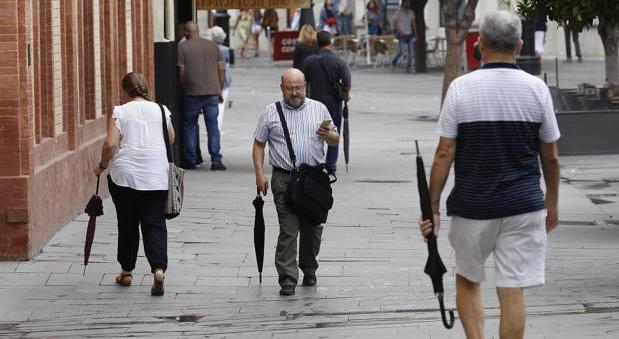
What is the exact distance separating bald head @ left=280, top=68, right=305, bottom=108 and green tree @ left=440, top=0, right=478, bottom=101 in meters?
14.6

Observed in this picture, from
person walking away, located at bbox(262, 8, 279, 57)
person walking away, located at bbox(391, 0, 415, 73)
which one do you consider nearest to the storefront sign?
person walking away, located at bbox(391, 0, 415, 73)

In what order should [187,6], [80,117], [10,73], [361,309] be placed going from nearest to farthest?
[361,309] → [10,73] → [80,117] → [187,6]

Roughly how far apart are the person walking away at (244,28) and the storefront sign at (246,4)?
2654 cm

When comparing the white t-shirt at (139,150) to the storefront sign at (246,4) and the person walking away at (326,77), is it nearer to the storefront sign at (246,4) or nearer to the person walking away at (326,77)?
the person walking away at (326,77)

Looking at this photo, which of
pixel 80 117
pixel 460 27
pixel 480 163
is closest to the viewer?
pixel 480 163

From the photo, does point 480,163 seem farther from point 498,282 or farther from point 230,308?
point 230,308

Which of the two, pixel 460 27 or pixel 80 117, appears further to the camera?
pixel 460 27

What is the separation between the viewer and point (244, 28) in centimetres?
4947

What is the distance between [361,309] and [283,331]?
88cm

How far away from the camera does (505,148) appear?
734cm

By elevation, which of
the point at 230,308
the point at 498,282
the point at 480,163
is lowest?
the point at 230,308

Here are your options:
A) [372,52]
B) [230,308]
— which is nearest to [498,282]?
[230,308]

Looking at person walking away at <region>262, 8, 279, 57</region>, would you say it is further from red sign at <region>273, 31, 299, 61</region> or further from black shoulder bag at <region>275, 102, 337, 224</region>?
black shoulder bag at <region>275, 102, 337, 224</region>

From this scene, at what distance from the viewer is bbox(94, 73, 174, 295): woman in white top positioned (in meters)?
10.9
